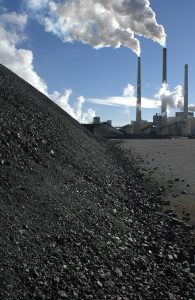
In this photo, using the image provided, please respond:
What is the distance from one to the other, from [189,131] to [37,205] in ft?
301

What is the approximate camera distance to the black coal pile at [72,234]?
5.06m

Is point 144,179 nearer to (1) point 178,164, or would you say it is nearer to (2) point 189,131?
(1) point 178,164

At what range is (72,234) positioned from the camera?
20.7ft

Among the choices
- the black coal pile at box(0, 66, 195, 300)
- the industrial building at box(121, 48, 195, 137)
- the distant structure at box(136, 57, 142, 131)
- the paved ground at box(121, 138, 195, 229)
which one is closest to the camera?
the black coal pile at box(0, 66, 195, 300)

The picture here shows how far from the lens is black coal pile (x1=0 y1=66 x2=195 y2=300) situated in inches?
199

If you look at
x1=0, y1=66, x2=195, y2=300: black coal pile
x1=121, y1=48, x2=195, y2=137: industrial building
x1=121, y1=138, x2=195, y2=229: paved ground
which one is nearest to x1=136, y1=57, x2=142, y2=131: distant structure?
x1=121, y1=48, x2=195, y2=137: industrial building

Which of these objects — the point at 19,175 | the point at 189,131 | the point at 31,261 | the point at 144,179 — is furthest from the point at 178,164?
the point at 189,131

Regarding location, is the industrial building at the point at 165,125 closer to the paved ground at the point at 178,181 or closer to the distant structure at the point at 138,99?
the distant structure at the point at 138,99

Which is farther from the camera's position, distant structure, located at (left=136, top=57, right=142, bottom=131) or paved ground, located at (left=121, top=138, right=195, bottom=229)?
distant structure, located at (left=136, top=57, right=142, bottom=131)

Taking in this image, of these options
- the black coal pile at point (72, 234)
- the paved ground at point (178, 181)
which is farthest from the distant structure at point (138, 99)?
the black coal pile at point (72, 234)

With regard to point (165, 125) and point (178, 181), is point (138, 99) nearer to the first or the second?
point (165, 125)

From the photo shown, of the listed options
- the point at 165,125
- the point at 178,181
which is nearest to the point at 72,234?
the point at 178,181

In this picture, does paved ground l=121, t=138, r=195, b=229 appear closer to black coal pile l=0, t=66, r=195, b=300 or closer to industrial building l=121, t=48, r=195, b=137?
black coal pile l=0, t=66, r=195, b=300

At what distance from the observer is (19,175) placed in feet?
23.6
